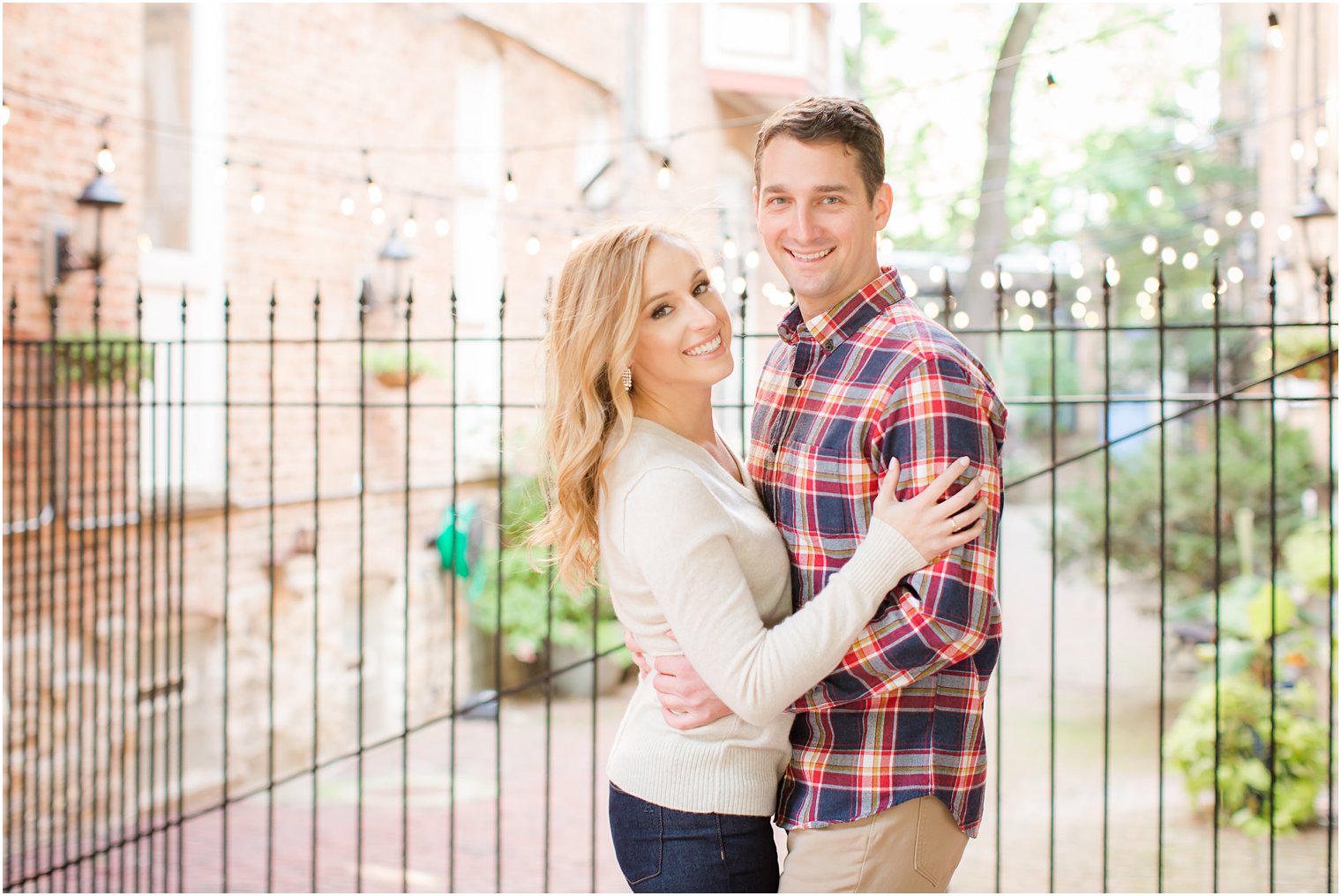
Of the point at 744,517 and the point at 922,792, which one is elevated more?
the point at 744,517

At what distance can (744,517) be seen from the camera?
2.18 metres

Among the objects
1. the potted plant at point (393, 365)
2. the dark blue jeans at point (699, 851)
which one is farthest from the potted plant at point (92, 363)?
the dark blue jeans at point (699, 851)

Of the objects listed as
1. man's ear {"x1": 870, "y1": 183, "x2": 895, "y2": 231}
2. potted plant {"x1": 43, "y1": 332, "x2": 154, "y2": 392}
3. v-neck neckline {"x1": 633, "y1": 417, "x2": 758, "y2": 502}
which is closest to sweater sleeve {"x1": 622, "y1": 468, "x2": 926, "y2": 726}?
v-neck neckline {"x1": 633, "y1": 417, "x2": 758, "y2": 502}

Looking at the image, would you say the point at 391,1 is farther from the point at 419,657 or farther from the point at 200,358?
the point at 419,657

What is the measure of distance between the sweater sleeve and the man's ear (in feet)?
2.15

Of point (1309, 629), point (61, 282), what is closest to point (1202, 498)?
point (1309, 629)

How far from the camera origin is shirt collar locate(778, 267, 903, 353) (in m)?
2.25

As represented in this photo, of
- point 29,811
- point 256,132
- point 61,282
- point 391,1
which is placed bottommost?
point 29,811

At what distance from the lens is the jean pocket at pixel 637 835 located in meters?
2.20

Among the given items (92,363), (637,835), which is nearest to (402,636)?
(92,363)

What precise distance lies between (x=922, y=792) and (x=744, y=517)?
0.57 metres

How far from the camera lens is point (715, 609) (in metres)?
2.03

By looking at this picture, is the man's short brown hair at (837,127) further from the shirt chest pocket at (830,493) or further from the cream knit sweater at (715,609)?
the cream knit sweater at (715,609)

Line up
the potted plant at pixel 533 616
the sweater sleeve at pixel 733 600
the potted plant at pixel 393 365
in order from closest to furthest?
the sweater sleeve at pixel 733 600 < the potted plant at pixel 393 365 < the potted plant at pixel 533 616
